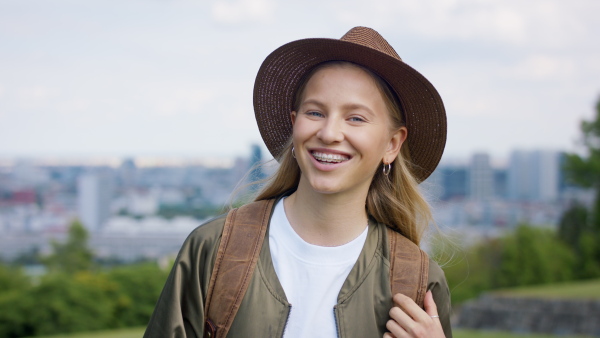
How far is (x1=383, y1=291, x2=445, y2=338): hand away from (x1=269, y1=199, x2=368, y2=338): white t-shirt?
157 mm

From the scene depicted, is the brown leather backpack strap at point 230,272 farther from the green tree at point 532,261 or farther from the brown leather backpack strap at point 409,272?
the green tree at point 532,261

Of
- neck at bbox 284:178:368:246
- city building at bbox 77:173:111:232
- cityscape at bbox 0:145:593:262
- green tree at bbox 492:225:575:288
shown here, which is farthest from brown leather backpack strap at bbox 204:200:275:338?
city building at bbox 77:173:111:232

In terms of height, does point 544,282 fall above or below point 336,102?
below

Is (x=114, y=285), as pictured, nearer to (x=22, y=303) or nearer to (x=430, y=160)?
(x=22, y=303)

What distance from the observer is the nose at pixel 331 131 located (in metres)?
1.85

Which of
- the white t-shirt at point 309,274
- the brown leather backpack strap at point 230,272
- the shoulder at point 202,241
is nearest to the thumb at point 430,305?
the white t-shirt at point 309,274

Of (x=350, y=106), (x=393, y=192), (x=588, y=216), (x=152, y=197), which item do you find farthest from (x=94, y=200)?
(x=350, y=106)

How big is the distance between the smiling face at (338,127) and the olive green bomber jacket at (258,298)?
0.24 metres

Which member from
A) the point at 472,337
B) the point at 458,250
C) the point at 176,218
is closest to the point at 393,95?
the point at 458,250

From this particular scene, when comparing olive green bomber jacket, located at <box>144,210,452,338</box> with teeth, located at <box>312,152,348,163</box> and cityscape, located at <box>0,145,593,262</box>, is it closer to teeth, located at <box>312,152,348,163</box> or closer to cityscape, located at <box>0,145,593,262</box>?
teeth, located at <box>312,152,348,163</box>

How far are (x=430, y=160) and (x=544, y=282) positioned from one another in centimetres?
3365

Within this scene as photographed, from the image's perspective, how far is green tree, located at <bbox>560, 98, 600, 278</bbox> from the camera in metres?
29.8

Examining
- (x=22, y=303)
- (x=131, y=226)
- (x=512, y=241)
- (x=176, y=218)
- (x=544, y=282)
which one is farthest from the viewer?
(x=176, y=218)

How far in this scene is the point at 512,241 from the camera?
36156 mm
